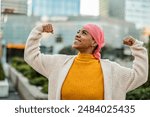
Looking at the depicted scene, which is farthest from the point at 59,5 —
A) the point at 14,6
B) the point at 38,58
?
the point at 38,58

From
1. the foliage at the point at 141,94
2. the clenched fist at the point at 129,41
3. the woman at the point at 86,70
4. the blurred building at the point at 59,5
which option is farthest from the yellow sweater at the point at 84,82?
the blurred building at the point at 59,5

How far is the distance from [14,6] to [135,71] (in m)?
1.35

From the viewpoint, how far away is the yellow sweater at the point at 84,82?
131 cm

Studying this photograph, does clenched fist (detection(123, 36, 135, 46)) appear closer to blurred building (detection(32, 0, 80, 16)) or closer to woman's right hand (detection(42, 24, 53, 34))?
woman's right hand (detection(42, 24, 53, 34))

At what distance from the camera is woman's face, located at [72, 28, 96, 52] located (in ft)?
4.33

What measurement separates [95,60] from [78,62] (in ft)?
0.22

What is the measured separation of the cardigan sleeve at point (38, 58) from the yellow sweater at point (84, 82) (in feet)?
0.22

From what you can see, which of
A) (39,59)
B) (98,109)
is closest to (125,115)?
(98,109)

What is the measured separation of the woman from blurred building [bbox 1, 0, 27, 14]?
85cm

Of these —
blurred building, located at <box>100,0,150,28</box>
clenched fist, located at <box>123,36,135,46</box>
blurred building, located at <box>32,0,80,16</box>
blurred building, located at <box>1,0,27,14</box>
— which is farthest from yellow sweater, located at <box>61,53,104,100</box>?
blurred building, located at <box>32,0,80,16</box>

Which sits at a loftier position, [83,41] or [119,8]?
[119,8]

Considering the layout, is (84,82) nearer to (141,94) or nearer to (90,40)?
(90,40)

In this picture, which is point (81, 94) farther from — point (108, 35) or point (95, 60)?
point (108, 35)

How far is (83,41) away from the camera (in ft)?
4.34
